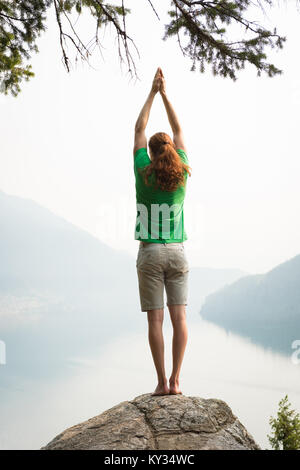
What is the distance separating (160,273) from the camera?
107 inches

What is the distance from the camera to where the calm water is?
6800 centimetres

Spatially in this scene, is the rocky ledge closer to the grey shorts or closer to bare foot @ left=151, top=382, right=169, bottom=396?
bare foot @ left=151, top=382, right=169, bottom=396

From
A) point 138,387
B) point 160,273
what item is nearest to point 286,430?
point 160,273

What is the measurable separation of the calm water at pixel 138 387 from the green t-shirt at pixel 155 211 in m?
57.9

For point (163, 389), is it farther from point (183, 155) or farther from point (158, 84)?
point (158, 84)

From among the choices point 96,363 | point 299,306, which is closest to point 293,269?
point 299,306

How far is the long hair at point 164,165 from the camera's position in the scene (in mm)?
2633

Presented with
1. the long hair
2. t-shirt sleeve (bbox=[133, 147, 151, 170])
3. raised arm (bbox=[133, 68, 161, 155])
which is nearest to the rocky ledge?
the long hair

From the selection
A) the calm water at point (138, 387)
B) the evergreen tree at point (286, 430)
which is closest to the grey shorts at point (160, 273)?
the evergreen tree at point (286, 430)

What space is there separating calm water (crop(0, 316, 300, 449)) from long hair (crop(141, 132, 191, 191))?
5807cm

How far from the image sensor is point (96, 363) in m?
106

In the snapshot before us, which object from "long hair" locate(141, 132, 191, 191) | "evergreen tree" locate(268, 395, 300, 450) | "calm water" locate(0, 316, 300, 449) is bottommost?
"calm water" locate(0, 316, 300, 449)
